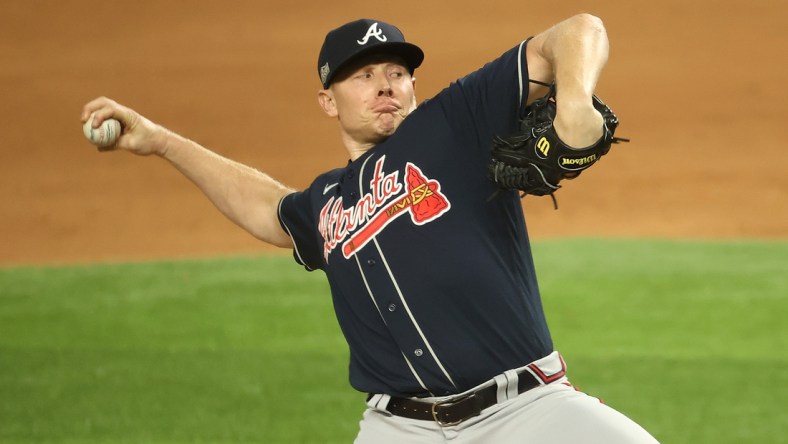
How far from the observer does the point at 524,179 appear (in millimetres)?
3135

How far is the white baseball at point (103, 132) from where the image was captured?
421 centimetres

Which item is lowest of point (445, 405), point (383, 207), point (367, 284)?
point (445, 405)

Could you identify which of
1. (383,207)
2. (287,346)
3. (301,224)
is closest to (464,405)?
(383,207)

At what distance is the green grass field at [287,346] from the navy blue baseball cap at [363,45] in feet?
9.58

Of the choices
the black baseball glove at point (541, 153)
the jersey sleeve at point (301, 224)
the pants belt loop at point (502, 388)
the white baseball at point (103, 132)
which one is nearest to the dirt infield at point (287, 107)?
the white baseball at point (103, 132)

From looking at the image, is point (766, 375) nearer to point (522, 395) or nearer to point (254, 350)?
point (254, 350)

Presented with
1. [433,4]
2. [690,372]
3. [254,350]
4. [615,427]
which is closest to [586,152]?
[615,427]

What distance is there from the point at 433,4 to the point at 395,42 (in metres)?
15.1

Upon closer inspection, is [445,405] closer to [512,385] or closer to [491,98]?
[512,385]

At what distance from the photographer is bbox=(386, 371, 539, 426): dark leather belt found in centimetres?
342

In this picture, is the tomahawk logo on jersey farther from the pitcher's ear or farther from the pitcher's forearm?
the pitcher's forearm

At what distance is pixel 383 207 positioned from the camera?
11.7 ft

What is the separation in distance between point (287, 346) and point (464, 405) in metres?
4.65

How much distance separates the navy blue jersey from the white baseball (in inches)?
46.0
